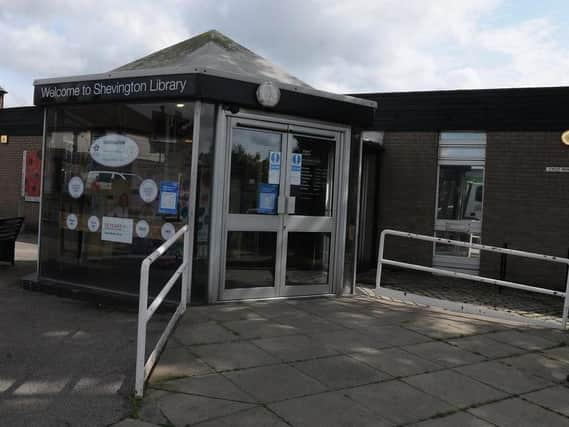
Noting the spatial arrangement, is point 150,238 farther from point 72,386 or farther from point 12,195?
point 12,195

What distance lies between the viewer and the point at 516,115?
9844 mm

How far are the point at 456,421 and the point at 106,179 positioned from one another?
4.83m

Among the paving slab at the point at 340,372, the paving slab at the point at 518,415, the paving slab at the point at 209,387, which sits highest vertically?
the paving slab at the point at 340,372

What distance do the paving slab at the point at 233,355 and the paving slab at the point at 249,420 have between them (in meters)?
0.77

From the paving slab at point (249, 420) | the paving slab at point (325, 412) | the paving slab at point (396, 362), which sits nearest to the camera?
the paving slab at point (249, 420)

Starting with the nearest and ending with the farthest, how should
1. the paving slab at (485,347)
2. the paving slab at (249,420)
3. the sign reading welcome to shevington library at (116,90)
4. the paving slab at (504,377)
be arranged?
the paving slab at (249,420) → the paving slab at (504,377) → the paving slab at (485,347) → the sign reading welcome to shevington library at (116,90)

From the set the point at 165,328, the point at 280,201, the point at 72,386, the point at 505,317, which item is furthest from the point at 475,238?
the point at 72,386

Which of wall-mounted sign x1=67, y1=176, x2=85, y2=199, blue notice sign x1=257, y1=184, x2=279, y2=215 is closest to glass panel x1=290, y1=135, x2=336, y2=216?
blue notice sign x1=257, y1=184, x2=279, y2=215

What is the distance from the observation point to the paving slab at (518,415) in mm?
3420

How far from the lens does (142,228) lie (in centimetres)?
631

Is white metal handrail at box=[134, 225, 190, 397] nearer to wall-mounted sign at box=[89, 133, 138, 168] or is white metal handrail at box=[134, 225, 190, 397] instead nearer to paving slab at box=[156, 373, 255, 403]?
paving slab at box=[156, 373, 255, 403]

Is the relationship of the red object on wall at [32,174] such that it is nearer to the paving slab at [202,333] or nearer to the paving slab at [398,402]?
the paving slab at [202,333]

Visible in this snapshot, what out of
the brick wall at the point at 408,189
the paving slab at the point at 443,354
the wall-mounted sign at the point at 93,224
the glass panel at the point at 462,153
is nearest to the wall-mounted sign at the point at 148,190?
the wall-mounted sign at the point at 93,224

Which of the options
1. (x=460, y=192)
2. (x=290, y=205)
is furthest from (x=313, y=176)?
(x=460, y=192)
